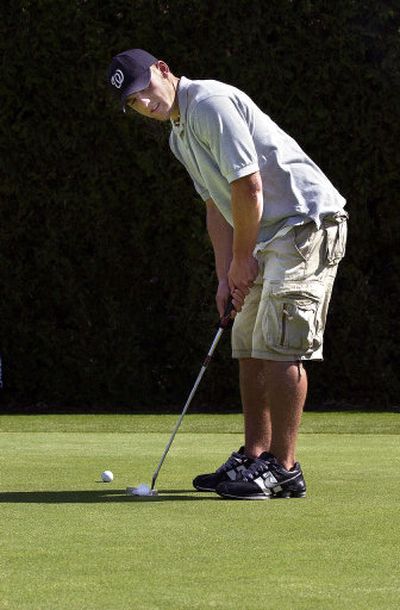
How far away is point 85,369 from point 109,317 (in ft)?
1.33

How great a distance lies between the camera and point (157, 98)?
5.04m

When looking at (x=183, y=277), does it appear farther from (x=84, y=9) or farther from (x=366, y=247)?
(x=84, y=9)

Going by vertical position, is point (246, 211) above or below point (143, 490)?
above

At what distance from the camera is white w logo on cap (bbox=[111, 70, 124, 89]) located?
4.99 meters

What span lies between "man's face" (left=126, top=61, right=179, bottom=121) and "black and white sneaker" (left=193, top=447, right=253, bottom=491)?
1259 millimetres

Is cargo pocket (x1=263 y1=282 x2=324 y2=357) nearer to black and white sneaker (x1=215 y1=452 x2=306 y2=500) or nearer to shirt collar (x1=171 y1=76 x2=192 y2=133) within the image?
black and white sneaker (x1=215 y1=452 x2=306 y2=500)

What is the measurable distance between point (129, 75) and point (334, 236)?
95 cm

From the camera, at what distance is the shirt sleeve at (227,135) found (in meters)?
4.91

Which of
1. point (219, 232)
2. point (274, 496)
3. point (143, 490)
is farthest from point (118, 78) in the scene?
point (274, 496)

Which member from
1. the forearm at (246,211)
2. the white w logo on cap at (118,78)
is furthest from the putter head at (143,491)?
the white w logo on cap at (118,78)

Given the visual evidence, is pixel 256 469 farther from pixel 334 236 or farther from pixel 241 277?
pixel 334 236

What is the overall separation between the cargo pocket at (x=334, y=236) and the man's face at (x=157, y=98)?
682 mm

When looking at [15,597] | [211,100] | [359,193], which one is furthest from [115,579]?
[359,193]

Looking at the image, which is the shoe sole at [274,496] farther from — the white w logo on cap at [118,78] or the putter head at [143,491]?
the white w logo on cap at [118,78]
